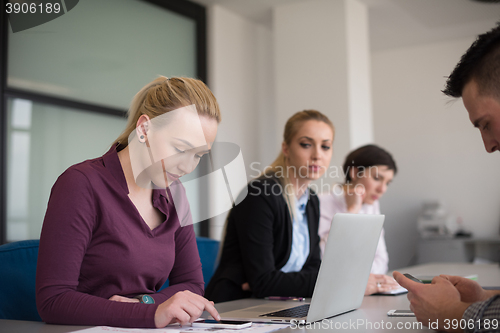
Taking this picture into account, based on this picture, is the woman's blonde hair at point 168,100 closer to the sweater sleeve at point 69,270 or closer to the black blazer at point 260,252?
the sweater sleeve at point 69,270

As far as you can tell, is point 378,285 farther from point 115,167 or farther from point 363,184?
point 363,184

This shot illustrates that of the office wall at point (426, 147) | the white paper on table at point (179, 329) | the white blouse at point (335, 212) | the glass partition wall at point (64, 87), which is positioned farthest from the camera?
the office wall at point (426, 147)

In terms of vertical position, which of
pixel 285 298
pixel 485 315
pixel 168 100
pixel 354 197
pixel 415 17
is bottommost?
pixel 285 298

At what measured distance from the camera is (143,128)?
3.99 feet

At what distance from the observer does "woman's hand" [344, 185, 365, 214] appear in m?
2.61

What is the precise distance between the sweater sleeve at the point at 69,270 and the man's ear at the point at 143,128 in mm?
199

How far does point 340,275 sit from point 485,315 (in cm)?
33

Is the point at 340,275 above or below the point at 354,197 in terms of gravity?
below

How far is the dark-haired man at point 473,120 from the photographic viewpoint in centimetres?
87

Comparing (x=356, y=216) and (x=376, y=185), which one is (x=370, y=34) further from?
(x=356, y=216)

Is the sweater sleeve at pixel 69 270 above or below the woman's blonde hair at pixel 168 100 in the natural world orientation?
below

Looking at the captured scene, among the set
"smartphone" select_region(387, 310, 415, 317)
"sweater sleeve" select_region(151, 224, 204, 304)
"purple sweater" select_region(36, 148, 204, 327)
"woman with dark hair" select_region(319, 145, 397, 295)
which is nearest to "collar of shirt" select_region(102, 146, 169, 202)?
"purple sweater" select_region(36, 148, 204, 327)

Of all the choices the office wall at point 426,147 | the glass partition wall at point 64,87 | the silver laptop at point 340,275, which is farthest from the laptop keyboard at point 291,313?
the office wall at point 426,147

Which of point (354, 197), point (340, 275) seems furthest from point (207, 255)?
point (340, 275)
